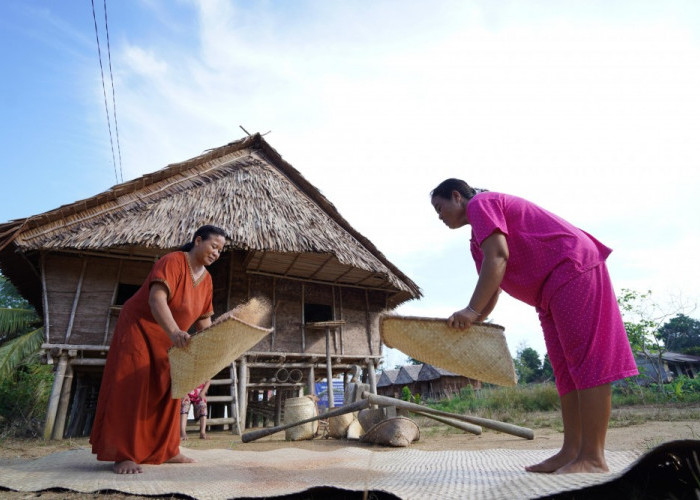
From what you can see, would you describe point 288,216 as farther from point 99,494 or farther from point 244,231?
point 99,494

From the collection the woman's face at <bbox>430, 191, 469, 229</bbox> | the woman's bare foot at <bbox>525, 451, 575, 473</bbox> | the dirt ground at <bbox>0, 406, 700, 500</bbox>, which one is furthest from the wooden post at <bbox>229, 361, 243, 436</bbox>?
the woman's face at <bbox>430, 191, 469, 229</bbox>

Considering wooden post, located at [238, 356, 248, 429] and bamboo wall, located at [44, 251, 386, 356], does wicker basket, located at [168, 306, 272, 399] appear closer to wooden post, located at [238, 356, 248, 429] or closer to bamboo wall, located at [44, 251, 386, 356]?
bamboo wall, located at [44, 251, 386, 356]

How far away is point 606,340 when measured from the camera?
1.78 metres

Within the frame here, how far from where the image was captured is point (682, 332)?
39.1m

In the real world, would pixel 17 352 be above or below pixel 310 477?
above

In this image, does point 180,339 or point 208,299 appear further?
point 208,299

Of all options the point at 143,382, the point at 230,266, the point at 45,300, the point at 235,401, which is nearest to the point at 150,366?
the point at 143,382

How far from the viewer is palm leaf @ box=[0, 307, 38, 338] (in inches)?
557

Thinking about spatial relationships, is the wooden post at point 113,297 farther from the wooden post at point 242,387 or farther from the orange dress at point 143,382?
the orange dress at point 143,382

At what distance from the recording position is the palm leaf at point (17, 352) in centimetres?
1228

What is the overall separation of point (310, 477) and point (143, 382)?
1299 millimetres

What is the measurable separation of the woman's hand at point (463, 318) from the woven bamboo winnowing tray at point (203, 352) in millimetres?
1155

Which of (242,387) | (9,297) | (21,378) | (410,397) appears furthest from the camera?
(410,397)

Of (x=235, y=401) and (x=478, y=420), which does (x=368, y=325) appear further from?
(x=478, y=420)
